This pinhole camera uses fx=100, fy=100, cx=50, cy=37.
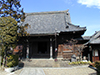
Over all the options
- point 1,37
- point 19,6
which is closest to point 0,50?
point 1,37

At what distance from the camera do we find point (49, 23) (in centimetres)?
1700

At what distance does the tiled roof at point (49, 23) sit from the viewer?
14.3m

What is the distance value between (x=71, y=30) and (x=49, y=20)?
5.74 m

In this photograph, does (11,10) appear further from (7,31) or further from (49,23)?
(49,23)

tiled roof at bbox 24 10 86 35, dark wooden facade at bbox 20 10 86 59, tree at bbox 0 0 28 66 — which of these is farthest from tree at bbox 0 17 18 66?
tiled roof at bbox 24 10 86 35

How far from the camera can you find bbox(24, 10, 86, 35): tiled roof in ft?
47.0

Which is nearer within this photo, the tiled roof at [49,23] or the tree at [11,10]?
the tree at [11,10]

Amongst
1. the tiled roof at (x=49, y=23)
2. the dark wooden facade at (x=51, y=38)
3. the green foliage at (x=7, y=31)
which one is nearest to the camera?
the green foliage at (x=7, y=31)

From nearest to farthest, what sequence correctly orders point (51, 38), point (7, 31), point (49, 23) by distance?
1. point (7, 31)
2. point (51, 38)
3. point (49, 23)

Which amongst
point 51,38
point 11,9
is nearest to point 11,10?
point 11,9

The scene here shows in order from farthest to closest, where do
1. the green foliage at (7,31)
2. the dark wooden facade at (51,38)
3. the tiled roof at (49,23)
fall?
the tiled roof at (49,23) < the dark wooden facade at (51,38) < the green foliage at (7,31)

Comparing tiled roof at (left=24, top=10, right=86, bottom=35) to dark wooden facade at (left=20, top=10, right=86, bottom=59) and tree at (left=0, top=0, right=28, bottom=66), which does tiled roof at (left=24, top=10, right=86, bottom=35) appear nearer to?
dark wooden facade at (left=20, top=10, right=86, bottom=59)

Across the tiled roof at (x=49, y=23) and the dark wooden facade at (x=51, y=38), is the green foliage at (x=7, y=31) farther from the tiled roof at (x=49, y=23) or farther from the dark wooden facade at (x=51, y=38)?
the tiled roof at (x=49, y=23)

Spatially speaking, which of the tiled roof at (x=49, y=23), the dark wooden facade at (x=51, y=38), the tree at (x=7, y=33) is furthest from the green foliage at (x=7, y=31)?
the tiled roof at (x=49, y=23)
